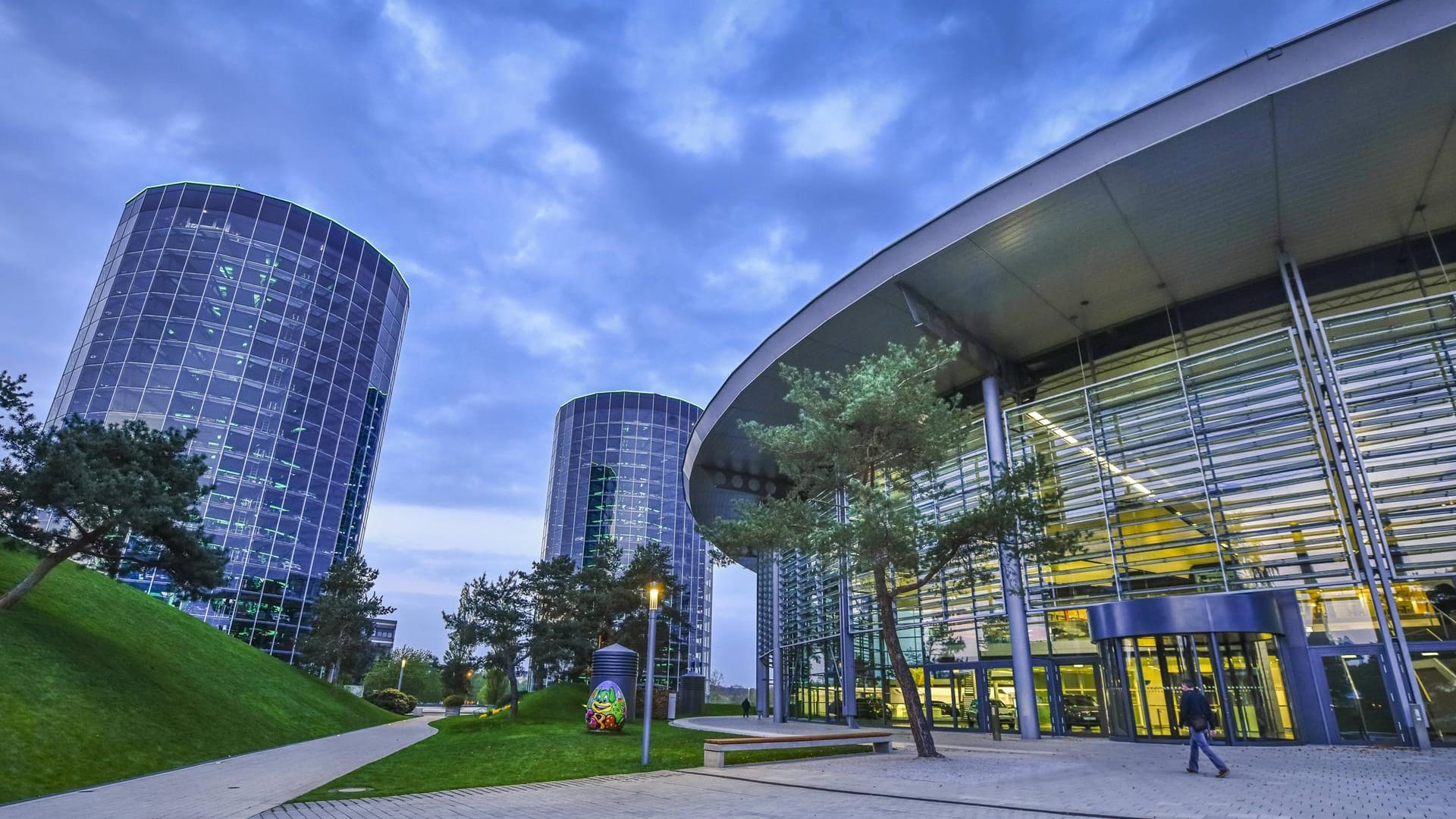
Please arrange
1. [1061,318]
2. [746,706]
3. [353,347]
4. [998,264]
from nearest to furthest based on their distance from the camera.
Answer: [998,264] < [1061,318] < [746,706] < [353,347]

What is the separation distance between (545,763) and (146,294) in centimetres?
5520

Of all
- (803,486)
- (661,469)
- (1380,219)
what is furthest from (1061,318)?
(661,469)

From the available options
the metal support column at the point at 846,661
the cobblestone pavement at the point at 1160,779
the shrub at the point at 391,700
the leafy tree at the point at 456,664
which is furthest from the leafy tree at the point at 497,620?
the cobblestone pavement at the point at 1160,779

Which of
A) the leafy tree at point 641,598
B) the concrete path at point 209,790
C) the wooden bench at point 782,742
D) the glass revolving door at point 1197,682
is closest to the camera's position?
the concrete path at point 209,790

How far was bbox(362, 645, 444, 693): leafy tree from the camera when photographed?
236 feet

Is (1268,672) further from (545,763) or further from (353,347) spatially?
(353,347)

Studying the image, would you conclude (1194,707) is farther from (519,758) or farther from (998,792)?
(519,758)

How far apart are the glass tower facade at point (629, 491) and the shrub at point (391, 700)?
38.6 meters

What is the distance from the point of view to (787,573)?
116ft

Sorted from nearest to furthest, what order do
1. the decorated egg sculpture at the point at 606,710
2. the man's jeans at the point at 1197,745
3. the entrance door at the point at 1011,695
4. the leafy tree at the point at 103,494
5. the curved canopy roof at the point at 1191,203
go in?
the man's jeans at the point at 1197,745, the curved canopy roof at the point at 1191,203, the leafy tree at the point at 103,494, the entrance door at the point at 1011,695, the decorated egg sculpture at the point at 606,710

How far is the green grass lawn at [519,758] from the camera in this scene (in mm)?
11133

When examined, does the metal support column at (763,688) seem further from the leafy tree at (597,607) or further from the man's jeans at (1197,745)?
the man's jeans at (1197,745)

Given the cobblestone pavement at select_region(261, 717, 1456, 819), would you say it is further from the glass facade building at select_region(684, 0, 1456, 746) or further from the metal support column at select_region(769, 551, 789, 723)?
the metal support column at select_region(769, 551, 789, 723)

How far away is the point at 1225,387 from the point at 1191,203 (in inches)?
216
